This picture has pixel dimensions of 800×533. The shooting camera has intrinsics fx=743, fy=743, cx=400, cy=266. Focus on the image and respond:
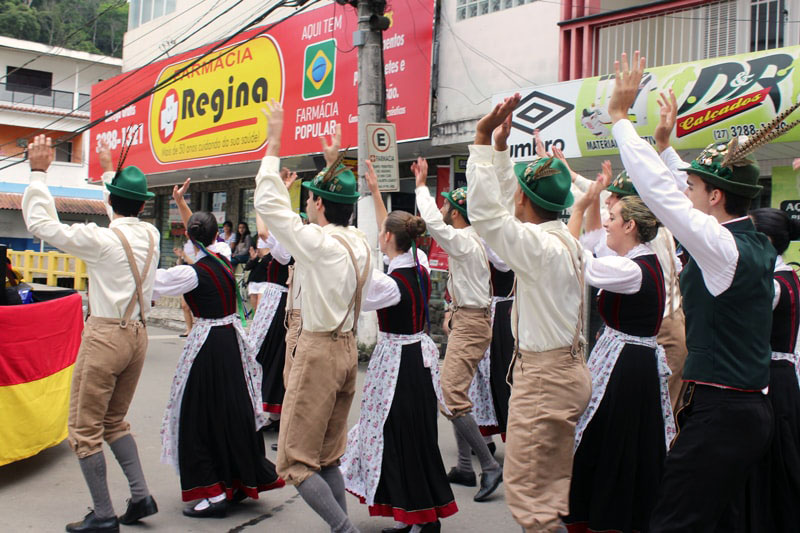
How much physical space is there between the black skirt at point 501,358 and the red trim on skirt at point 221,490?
1.84 m

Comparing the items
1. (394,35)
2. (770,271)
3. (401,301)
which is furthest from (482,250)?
(394,35)

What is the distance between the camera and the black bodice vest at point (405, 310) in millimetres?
4453

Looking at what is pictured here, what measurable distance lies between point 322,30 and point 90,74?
94.7 feet

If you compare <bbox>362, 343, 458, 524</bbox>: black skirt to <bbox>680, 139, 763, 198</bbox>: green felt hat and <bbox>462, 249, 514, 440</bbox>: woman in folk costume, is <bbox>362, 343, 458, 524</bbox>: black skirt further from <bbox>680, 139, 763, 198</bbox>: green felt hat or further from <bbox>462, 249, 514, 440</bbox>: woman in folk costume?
<bbox>680, 139, 763, 198</bbox>: green felt hat

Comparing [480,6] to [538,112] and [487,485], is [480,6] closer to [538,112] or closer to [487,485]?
[538,112]

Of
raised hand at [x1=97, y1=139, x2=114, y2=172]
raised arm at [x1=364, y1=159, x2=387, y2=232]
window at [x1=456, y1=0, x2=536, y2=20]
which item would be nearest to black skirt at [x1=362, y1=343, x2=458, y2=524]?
raised arm at [x1=364, y1=159, x2=387, y2=232]

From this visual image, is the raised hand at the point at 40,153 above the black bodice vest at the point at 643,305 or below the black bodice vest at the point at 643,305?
above

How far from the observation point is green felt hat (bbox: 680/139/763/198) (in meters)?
2.94

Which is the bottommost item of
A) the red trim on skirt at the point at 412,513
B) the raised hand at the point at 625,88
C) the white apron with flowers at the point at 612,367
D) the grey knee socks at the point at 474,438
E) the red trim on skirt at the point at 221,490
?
the red trim on skirt at the point at 221,490

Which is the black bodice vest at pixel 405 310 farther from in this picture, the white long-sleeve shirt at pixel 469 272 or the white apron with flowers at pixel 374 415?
the white long-sleeve shirt at pixel 469 272

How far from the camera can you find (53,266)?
1664cm

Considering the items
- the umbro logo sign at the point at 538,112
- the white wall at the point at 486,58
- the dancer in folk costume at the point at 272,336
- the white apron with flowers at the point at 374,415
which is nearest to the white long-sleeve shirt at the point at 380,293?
the white apron with flowers at the point at 374,415

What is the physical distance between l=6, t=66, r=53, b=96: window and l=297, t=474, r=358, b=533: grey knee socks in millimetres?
37039

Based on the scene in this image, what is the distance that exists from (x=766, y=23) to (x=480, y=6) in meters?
3.72
